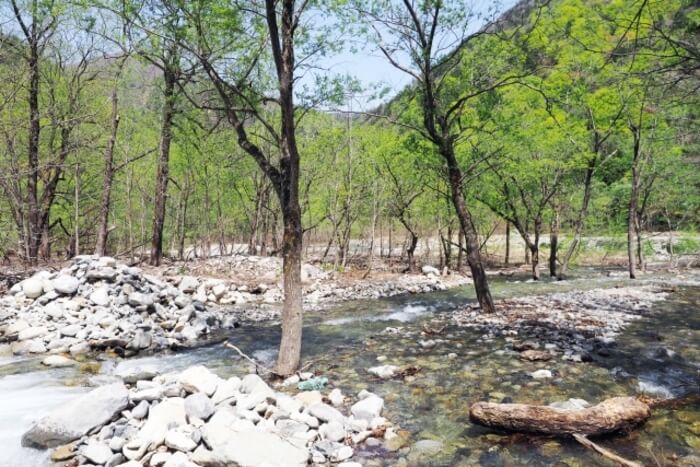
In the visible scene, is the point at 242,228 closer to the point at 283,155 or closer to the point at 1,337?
the point at 1,337

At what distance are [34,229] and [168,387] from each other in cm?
1552

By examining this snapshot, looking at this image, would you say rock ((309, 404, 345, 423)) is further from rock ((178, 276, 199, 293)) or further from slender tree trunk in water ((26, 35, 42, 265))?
slender tree trunk in water ((26, 35, 42, 265))

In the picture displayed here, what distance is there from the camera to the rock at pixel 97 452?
4.26 m

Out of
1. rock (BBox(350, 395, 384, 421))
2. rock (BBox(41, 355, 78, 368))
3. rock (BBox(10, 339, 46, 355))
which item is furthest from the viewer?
rock (BBox(10, 339, 46, 355))

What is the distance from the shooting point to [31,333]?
365 inches


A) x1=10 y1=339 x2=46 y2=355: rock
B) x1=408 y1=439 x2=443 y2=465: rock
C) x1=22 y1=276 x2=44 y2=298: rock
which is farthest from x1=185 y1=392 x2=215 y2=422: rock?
x1=22 y1=276 x2=44 y2=298: rock

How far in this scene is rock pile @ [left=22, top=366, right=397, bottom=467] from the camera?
4.17m

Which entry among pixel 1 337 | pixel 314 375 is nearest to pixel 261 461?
pixel 314 375

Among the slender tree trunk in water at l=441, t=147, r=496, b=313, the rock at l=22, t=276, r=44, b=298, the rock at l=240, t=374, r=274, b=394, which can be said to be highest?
the slender tree trunk in water at l=441, t=147, r=496, b=313

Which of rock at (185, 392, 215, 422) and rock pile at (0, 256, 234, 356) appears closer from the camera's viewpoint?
rock at (185, 392, 215, 422)

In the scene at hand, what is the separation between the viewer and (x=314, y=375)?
23.6ft

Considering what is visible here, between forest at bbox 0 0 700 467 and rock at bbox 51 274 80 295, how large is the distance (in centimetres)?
4

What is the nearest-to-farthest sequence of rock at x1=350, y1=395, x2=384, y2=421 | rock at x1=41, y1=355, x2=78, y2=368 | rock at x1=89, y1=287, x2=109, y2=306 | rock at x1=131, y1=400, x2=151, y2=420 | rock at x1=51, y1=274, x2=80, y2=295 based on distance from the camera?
rock at x1=131, y1=400, x2=151, y2=420 → rock at x1=350, y1=395, x2=384, y2=421 → rock at x1=41, y1=355, x2=78, y2=368 → rock at x1=89, y1=287, x2=109, y2=306 → rock at x1=51, y1=274, x2=80, y2=295

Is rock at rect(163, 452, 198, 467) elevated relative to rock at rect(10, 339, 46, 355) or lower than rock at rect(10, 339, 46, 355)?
elevated
